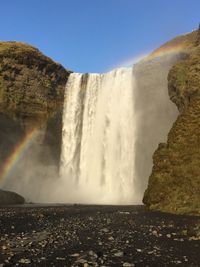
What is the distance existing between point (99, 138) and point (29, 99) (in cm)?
1166

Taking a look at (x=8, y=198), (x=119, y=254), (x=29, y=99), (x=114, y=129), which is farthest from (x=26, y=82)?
(x=119, y=254)

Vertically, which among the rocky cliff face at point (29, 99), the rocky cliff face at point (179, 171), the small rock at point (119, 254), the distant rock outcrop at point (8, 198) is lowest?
the small rock at point (119, 254)

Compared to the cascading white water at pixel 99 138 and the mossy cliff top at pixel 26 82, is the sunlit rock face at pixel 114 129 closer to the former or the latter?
the cascading white water at pixel 99 138

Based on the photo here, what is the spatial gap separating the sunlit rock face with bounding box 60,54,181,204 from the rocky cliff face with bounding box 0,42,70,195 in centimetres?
192

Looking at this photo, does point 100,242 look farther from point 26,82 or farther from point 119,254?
point 26,82

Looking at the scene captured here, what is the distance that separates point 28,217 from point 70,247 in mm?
9829

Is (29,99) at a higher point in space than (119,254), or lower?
higher

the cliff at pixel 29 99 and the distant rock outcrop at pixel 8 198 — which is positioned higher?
the cliff at pixel 29 99

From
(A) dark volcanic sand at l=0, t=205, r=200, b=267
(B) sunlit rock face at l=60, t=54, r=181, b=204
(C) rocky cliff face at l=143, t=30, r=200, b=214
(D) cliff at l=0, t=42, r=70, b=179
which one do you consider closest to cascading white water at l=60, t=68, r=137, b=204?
(B) sunlit rock face at l=60, t=54, r=181, b=204

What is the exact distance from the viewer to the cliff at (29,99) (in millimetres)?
56844

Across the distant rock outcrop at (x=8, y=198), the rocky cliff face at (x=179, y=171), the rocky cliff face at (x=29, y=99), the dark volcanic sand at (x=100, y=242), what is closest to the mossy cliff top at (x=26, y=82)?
the rocky cliff face at (x=29, y=99)

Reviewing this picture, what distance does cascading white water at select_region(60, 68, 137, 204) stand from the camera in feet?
171

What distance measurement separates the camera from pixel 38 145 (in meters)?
59.2

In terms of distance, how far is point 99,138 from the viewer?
56.6m
